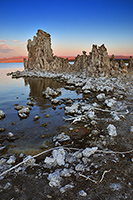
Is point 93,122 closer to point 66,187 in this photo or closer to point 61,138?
point 61,138

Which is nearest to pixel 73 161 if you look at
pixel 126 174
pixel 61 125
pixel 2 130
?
pixel 126 174

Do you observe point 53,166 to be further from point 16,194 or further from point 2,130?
point 2,130

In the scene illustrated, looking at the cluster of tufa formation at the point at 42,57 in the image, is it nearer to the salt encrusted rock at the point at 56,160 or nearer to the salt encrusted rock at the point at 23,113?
the salt encrusted rock at the point at 23,113

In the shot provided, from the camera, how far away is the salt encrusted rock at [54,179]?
4.24 meters

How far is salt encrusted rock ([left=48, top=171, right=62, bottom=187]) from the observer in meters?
4.24

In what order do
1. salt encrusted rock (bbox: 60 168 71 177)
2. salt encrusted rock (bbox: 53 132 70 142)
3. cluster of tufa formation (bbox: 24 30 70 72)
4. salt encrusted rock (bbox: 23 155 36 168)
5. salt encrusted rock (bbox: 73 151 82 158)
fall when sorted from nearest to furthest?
salt encrusted rock (bbox: 60 168 71 177), salt encrusted rock (bbox: 23 155 36 168), salt encrusted rock (bbox: 73 151 82 158), salt encrusted rock (bbox: 53 132 70 142), cluster of tufa formation (bbox: 24 30 70 72)

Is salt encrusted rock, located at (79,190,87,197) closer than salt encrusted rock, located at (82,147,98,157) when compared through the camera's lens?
Yes

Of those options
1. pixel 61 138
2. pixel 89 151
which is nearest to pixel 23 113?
pixel 61 138

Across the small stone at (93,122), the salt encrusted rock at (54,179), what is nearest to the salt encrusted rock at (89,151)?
the salt encrusted rock at (54,179)

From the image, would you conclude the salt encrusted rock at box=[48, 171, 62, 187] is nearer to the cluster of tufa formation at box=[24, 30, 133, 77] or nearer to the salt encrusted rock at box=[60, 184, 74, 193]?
the salt encrusted rock at box=[60, 184, 74, 193]

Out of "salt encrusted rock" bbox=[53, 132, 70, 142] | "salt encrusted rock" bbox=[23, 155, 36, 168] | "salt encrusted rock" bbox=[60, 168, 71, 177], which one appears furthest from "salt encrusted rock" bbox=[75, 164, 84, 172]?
"salt encrusted rock" bbox=[53, 132, 70, 142]

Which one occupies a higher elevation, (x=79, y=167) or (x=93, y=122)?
(x=93, y=122)

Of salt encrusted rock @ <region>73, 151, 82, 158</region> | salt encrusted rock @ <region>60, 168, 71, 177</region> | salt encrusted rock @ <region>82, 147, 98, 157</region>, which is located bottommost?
salt encrusted rock @ <region>60, 168, 71, 177</region>

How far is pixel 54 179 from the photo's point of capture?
438 cm
